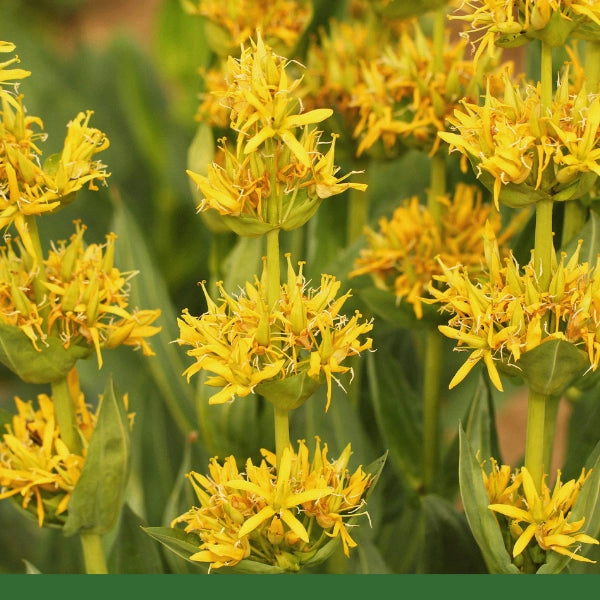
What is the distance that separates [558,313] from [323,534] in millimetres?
276

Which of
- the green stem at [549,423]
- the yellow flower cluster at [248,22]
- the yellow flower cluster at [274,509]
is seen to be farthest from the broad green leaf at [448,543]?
the yellow flower cluster at [248,22]

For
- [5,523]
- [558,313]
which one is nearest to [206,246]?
[5,523]

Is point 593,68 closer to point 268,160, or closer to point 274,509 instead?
point 268,160

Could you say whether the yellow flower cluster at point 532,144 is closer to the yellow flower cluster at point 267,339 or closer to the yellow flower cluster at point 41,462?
the yellow flower cluster at point 267,339

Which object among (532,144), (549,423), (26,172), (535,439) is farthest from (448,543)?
(26,172)

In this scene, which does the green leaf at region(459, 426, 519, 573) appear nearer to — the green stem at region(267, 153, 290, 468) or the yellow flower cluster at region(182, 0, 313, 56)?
the green stem at region(267, 153, 290, 468)

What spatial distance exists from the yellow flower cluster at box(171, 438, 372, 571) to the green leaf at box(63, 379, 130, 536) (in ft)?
0.34

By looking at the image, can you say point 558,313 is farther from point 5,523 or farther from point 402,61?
point 5,523

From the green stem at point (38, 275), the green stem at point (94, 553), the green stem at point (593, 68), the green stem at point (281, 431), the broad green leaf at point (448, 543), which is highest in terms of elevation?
the green stem at point (593, 68)

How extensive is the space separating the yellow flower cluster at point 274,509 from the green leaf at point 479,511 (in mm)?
88

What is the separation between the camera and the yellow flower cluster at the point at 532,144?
31.9 inches

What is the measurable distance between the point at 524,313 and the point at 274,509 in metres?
0.26

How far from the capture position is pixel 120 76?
7.48 ft

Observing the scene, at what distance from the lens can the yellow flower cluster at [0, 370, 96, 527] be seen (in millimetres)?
927
